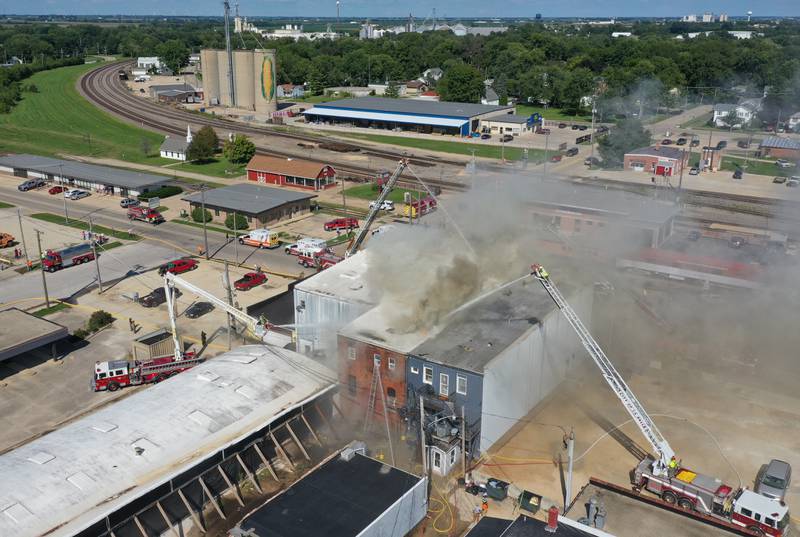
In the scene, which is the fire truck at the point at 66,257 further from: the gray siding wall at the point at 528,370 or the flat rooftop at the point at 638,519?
the flat rooftop at the point at 638,519

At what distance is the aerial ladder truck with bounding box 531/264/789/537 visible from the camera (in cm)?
Result: 2166

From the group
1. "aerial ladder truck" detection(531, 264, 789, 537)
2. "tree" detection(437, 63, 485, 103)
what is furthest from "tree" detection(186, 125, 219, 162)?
"aerial ladder truck" detection(531, 264, 789, 537)

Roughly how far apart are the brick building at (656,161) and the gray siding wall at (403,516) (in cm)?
5894

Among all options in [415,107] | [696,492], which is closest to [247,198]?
[696,492]

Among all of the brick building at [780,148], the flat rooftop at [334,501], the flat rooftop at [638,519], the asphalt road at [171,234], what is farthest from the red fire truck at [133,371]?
the brick building at [780,148]

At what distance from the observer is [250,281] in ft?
140

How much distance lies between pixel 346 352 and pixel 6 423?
45.5ft

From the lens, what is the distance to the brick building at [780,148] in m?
78.9

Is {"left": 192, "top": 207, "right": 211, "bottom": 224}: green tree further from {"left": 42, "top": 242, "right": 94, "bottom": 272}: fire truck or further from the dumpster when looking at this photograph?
the dumpster

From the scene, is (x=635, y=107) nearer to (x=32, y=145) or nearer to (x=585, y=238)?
(x=585, y=238)

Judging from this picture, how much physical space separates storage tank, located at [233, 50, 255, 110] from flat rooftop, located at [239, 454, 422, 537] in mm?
101811

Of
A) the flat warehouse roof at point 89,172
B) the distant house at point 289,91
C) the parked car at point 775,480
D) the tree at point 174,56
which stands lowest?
the parked car at point 775,480

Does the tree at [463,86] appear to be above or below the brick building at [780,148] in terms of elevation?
above

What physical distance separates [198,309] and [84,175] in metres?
35.3
